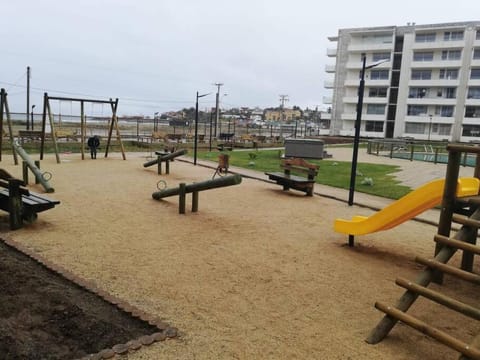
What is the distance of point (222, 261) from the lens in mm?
5141

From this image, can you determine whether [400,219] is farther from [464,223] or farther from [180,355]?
[180,355]

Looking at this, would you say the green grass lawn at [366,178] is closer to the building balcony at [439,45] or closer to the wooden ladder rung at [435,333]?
the wooden ladder rung at [435,333]

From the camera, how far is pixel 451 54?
2108 inches

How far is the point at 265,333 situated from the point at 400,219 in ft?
8.82

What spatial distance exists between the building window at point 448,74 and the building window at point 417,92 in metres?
2.55

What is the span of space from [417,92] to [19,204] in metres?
58.0

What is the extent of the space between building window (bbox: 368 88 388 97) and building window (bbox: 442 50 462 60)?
8110 mm

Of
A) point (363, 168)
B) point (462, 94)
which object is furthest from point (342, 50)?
point (363, 168)

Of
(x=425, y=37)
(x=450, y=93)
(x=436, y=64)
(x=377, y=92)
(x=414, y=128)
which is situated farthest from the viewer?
(x=377, y=92)

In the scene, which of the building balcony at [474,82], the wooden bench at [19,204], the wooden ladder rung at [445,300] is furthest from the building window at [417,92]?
the wooden ladder rung at [445,300]

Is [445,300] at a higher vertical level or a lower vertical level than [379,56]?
lower

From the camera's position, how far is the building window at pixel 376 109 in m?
57.7

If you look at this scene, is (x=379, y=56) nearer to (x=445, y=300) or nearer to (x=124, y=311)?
(x=445, y=300)

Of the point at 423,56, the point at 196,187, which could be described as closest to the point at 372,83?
the point at 423,56
